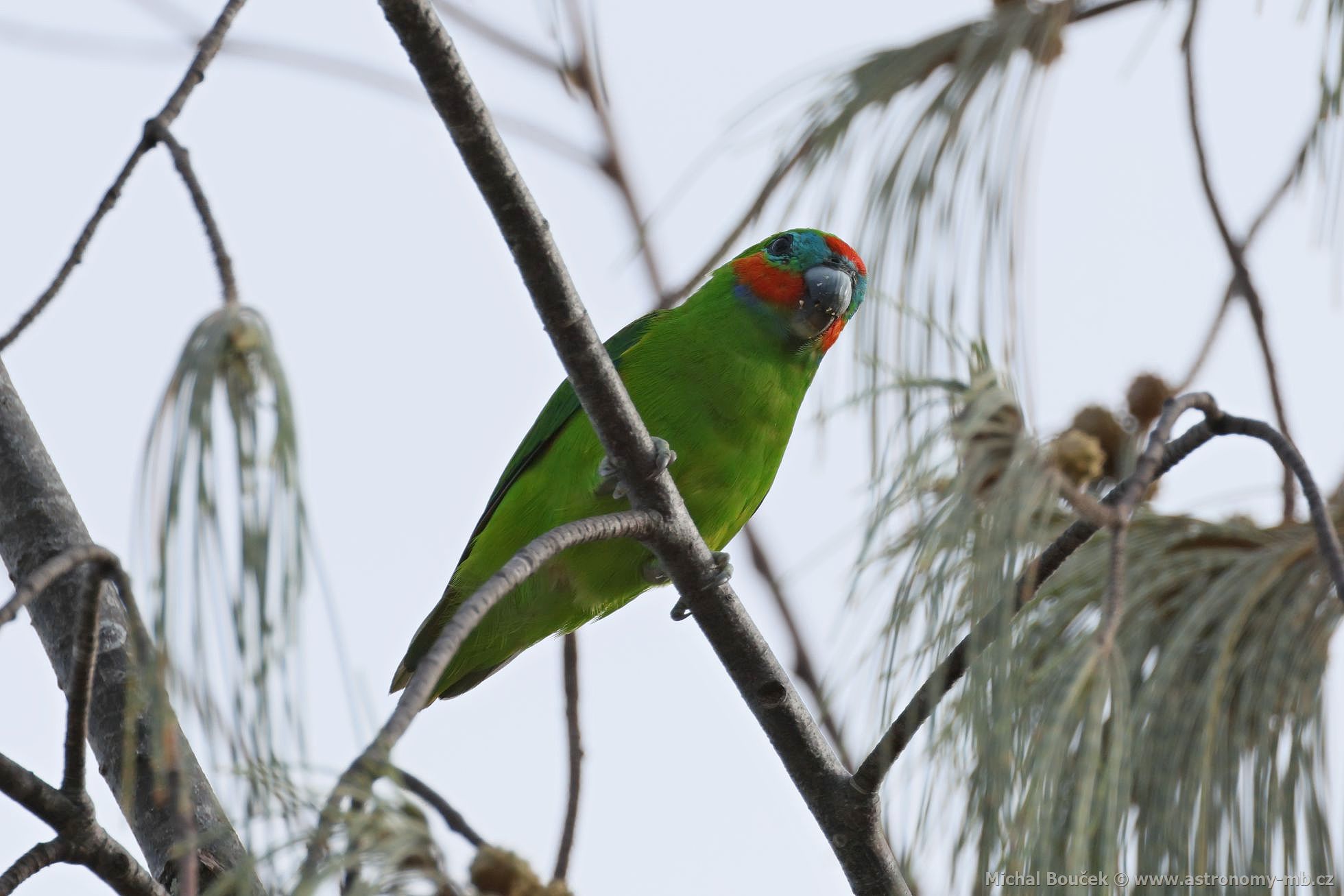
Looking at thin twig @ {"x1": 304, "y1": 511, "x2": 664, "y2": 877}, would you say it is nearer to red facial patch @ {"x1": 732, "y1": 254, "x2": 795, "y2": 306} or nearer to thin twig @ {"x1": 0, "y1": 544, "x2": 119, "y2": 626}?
thin twig @ {"x1": 0, "y1": 544, "x2": 119, "y2": 626}

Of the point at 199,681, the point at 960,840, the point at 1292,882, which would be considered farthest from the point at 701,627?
the point at 199,681

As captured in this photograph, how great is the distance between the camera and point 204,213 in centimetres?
142

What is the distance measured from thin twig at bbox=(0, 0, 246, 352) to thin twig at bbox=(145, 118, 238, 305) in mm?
67

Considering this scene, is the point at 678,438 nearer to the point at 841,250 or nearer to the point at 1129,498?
the point at 841,250

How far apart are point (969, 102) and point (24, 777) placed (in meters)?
1.68

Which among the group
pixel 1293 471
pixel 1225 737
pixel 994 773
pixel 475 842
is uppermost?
pixel 1293 471

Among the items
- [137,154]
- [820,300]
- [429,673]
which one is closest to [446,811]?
[429,673]

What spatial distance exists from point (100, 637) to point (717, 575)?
3.12 feet

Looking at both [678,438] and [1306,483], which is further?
[678,438]

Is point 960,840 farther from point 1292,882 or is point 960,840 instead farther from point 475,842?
point 475,842

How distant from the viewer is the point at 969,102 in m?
2.22

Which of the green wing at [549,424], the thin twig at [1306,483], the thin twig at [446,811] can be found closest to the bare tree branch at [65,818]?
the thin twig at [446,811]

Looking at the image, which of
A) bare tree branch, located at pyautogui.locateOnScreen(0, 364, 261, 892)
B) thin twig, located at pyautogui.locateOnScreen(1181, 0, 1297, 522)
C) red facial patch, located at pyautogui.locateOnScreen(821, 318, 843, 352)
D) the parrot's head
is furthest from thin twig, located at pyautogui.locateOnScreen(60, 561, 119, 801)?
red facial patch, located at pyautogui.locateOnScreen(821, 318, 843, 352)

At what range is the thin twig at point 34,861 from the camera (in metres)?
1.55
